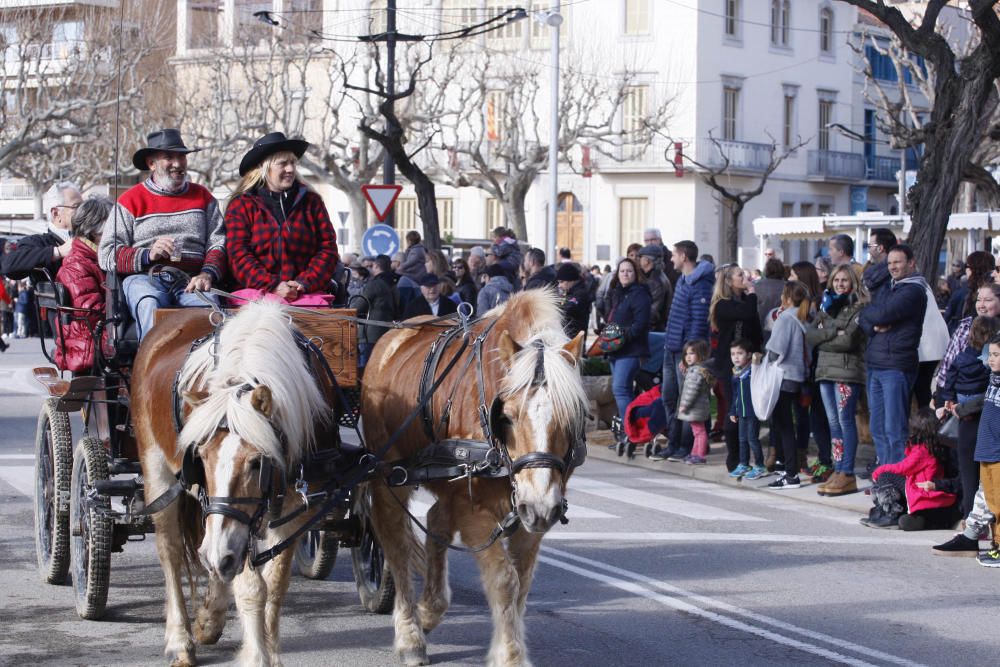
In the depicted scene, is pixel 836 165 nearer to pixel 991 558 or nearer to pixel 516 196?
pixel 516 196

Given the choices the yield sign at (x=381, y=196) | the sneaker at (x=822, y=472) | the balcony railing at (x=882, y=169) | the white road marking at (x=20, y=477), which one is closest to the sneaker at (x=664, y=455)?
the sneaker at (x=822, y=472)

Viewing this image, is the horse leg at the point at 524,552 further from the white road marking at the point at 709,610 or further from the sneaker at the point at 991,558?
the sneaker at the point at 991,558

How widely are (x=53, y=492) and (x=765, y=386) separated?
672cm

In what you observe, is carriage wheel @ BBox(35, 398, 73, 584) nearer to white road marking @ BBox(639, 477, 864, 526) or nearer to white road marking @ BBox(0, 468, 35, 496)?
white road marking @ BBox(0, 468, 35, 496)

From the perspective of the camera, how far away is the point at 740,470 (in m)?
13.5

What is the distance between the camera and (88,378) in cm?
776

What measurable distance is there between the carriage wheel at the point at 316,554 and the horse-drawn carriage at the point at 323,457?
46cm

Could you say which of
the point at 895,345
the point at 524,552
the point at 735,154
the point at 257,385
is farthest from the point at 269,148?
the point at 735,154

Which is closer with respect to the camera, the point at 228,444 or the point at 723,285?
the point at 228,444

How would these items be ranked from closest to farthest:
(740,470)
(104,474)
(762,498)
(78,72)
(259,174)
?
(104,474), (259,174), (762,498), (740,470), (78,72)

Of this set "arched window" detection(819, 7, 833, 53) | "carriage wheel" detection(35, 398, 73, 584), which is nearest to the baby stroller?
"carriage wheel" detection(35, 398, 73, 584)

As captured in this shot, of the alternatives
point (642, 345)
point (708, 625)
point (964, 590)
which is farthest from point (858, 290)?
point (708, 625)

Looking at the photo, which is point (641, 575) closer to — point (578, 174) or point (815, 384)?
point (815, 384)

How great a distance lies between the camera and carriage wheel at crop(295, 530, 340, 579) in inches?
326
